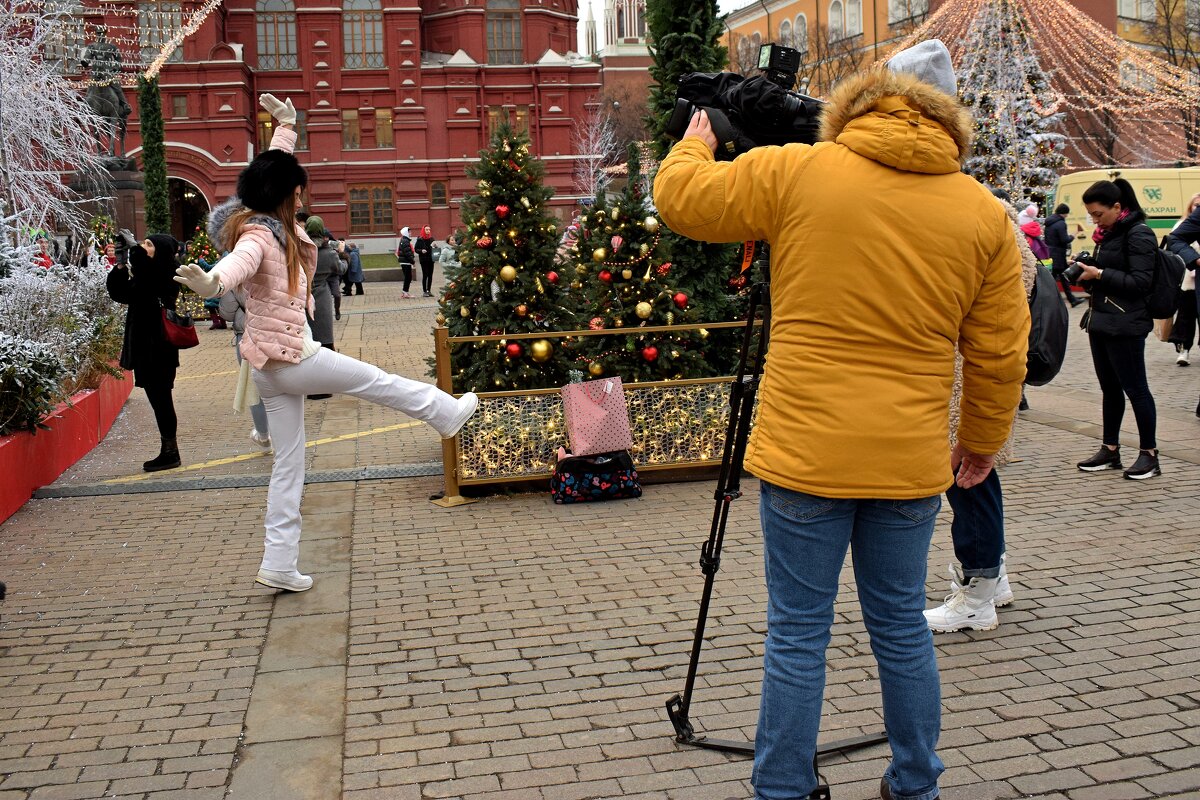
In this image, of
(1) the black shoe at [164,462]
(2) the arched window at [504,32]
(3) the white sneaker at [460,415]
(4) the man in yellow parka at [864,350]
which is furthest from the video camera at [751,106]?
(2) the arched window at [504,32]

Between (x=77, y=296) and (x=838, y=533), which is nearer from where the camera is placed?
(x=838, y=533)

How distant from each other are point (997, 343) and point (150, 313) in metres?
7.17

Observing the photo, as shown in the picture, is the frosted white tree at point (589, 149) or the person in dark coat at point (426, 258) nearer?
the person in dark coat at point (426, 258)

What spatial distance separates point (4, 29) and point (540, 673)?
17642 millimetres

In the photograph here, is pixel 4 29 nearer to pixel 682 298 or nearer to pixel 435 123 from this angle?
pixel 682 298

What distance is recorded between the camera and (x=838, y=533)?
9.88ft

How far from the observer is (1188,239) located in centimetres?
905

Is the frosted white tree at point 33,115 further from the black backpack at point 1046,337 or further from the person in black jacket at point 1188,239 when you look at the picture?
the black backpack at point 1046,337

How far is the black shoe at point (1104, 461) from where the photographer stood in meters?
7.82

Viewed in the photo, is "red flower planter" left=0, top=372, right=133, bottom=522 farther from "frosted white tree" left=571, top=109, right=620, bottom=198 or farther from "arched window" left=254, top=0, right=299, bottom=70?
"arched window" left=254, top=0, right=299, bottom=70

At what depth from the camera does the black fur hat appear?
18.1 feet

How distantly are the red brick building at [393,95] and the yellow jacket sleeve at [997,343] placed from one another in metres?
50.1

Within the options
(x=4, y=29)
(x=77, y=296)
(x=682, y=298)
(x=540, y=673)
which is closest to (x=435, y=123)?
(x=4, y=29)

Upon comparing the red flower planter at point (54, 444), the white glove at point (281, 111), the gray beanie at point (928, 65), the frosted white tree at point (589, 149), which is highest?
the frosted white tree at point (589, 149)
